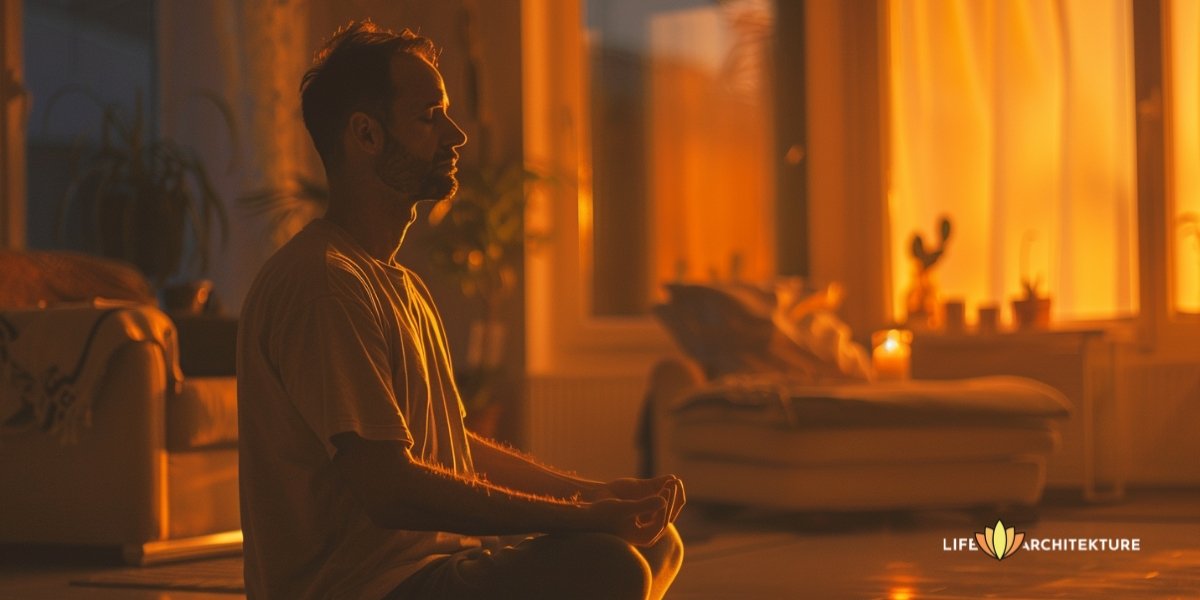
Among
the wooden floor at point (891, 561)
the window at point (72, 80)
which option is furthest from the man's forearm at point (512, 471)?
the window at point (72, 80)

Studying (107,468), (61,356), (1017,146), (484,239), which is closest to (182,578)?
(107,468)

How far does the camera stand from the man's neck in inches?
59.5

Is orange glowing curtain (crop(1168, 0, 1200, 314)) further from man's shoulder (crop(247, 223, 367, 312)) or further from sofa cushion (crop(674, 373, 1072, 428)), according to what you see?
man's shoulder (crop(247, 223, 367, 312))

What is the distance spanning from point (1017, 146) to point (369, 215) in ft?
14.2

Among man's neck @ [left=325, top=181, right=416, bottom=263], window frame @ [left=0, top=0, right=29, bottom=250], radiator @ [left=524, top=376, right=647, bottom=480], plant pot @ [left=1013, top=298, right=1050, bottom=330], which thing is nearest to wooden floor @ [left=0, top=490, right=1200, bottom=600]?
plant pot @ [left=1013, top=298, right=1050, bottom=330]

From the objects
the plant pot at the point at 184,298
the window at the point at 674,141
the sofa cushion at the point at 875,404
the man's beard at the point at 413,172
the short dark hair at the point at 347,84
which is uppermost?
the window at the point at 674,141

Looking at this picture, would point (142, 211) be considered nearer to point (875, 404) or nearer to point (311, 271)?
point (875, 404)

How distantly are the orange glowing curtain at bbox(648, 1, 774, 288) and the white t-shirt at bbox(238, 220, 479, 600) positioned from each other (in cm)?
410

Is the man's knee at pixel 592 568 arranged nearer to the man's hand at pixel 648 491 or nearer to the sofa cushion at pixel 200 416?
the man's hand at pixel 648 491

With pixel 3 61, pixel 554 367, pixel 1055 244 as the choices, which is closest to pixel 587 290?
pixel 554 367

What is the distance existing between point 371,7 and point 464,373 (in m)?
1.49

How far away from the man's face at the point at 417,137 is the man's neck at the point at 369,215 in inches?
0.9

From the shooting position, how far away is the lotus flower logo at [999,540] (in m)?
3.27

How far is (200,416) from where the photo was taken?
3.34 meters
